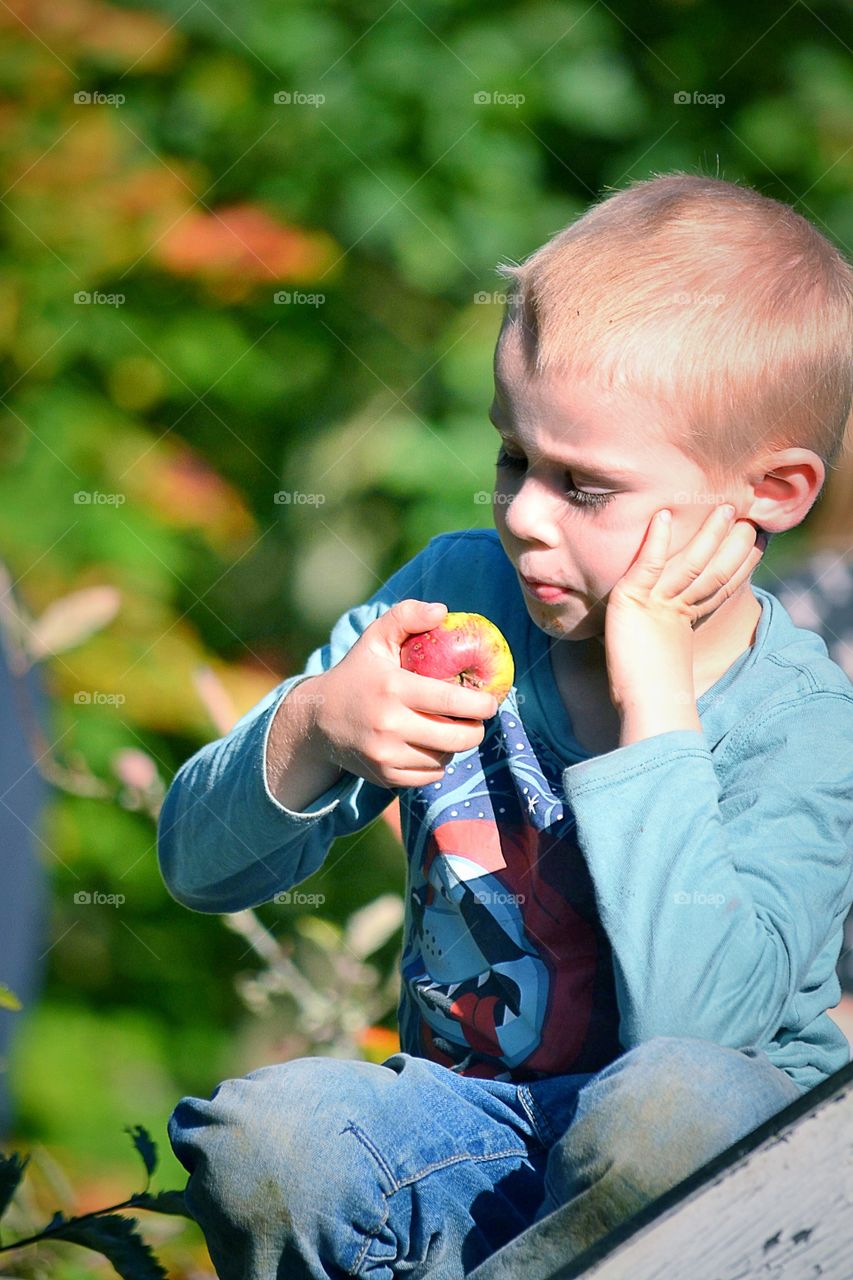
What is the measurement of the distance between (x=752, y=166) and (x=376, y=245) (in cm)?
49

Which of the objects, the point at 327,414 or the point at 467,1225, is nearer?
the point at 467,1225

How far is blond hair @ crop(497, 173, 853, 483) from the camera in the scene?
1.06m

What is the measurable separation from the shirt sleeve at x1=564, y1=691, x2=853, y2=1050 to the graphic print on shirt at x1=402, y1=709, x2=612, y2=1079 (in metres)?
0.14

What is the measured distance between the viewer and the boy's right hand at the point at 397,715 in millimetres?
1027

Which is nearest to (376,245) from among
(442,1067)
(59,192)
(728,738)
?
(59,192)

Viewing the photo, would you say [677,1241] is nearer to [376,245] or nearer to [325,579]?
[325,579]

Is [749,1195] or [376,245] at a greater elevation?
[376,245]

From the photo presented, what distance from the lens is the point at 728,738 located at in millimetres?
1104

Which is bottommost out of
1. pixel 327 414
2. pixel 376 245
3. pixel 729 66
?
pixel 327 414
